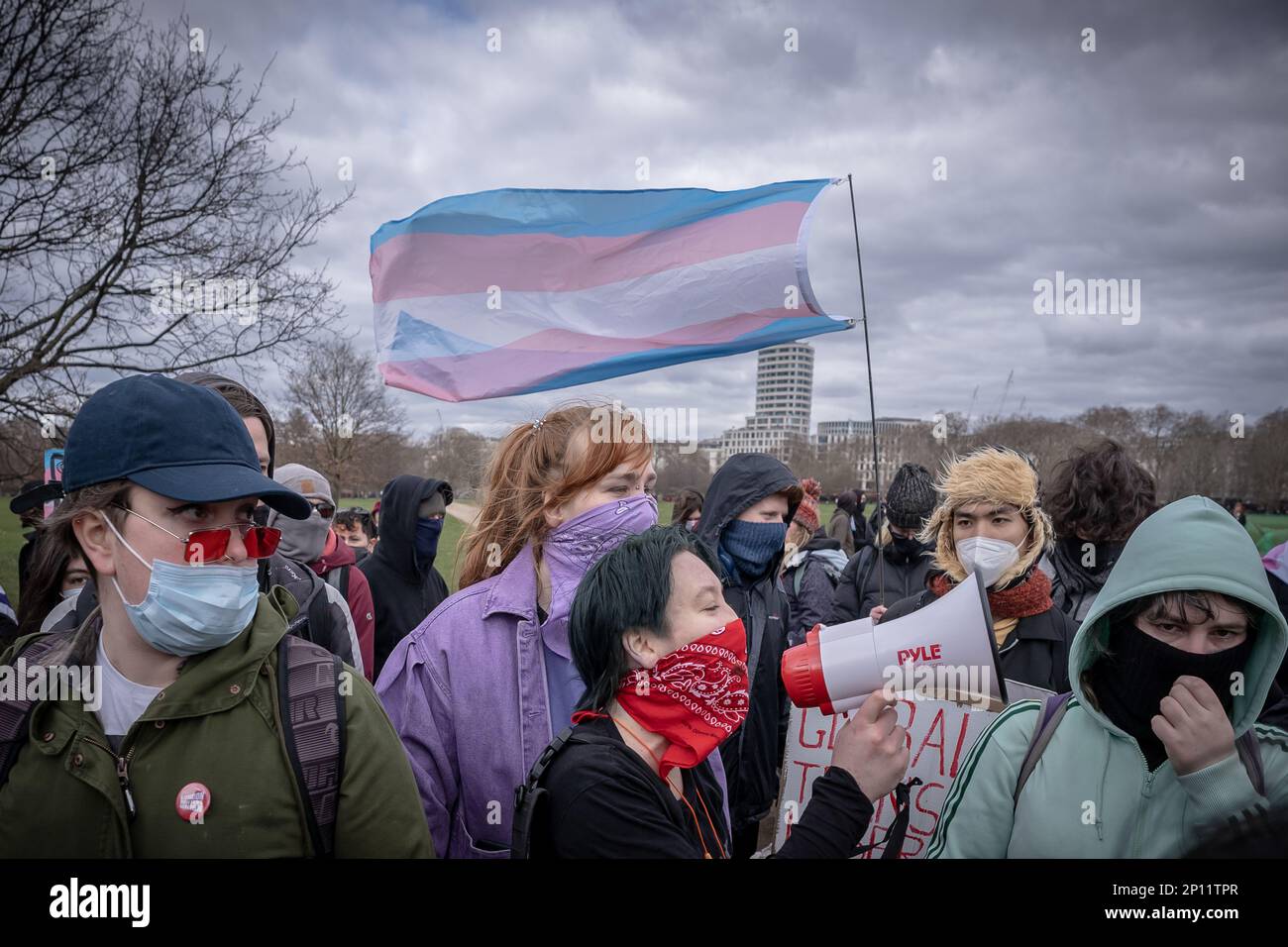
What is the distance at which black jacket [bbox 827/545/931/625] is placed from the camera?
4.45m

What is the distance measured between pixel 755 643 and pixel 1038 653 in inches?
43.4

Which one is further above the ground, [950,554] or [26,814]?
[950,554]

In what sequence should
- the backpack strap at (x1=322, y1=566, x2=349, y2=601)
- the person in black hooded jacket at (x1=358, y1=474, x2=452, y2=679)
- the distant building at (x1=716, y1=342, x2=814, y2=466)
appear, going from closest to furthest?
the backpack strap at (x1=322, y1=566, x2=349, y2=601)
the person in black hooded jacket at (x1=358, y1=474, x2=452, y2=679)
the distant building at (x1=716, y1=342, x2=814, y2=466)

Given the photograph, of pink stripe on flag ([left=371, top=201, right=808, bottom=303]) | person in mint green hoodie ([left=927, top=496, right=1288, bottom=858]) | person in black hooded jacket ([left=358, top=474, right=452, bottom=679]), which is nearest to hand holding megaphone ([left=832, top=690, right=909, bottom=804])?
person in mint green hoodie ([left=927, top=496, right=1288, bottom=858])

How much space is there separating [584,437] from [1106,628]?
1.58 metres

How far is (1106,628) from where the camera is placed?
1.83 m

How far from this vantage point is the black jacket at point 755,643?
3146 millimetres

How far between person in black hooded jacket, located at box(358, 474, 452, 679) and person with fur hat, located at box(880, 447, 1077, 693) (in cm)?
291

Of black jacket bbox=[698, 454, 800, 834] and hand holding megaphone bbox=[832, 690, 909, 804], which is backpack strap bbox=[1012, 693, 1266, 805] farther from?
black jacket bbox=[698, 454, 800, 834]

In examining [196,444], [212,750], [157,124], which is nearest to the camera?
[212,750]

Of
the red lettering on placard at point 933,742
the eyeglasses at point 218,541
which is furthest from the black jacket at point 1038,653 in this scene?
the eyeglasses at point 218,541

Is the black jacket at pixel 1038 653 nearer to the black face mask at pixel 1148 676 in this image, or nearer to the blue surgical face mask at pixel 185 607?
the black face mask at pixel 1148 676
